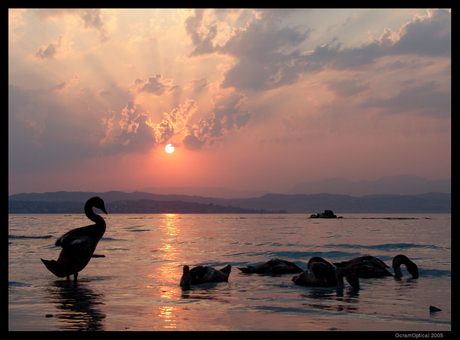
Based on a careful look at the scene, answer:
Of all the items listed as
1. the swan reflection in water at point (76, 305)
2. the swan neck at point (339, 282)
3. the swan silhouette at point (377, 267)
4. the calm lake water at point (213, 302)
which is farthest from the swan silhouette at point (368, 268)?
the swan reflection in water at point (76, 305)

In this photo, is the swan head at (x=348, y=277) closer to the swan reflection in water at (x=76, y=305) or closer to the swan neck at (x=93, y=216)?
the swan reflection in water at (x=76, y=305)

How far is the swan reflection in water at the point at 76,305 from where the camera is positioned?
7470 millimetres

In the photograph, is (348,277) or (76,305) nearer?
(76,305)

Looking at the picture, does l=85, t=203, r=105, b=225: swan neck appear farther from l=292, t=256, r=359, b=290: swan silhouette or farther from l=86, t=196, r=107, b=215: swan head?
l=292, t=256, r=359, b=290: swan silhouette

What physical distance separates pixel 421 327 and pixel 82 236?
909cm

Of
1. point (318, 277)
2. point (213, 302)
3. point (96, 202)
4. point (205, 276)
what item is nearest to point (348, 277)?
point (318, 277)

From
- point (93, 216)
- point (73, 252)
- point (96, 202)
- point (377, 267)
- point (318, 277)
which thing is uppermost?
point (96, 202)

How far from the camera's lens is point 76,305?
30.0 feet

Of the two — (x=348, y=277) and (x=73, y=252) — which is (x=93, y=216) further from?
(x=348, y=277)

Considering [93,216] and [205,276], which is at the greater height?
[93,216]
